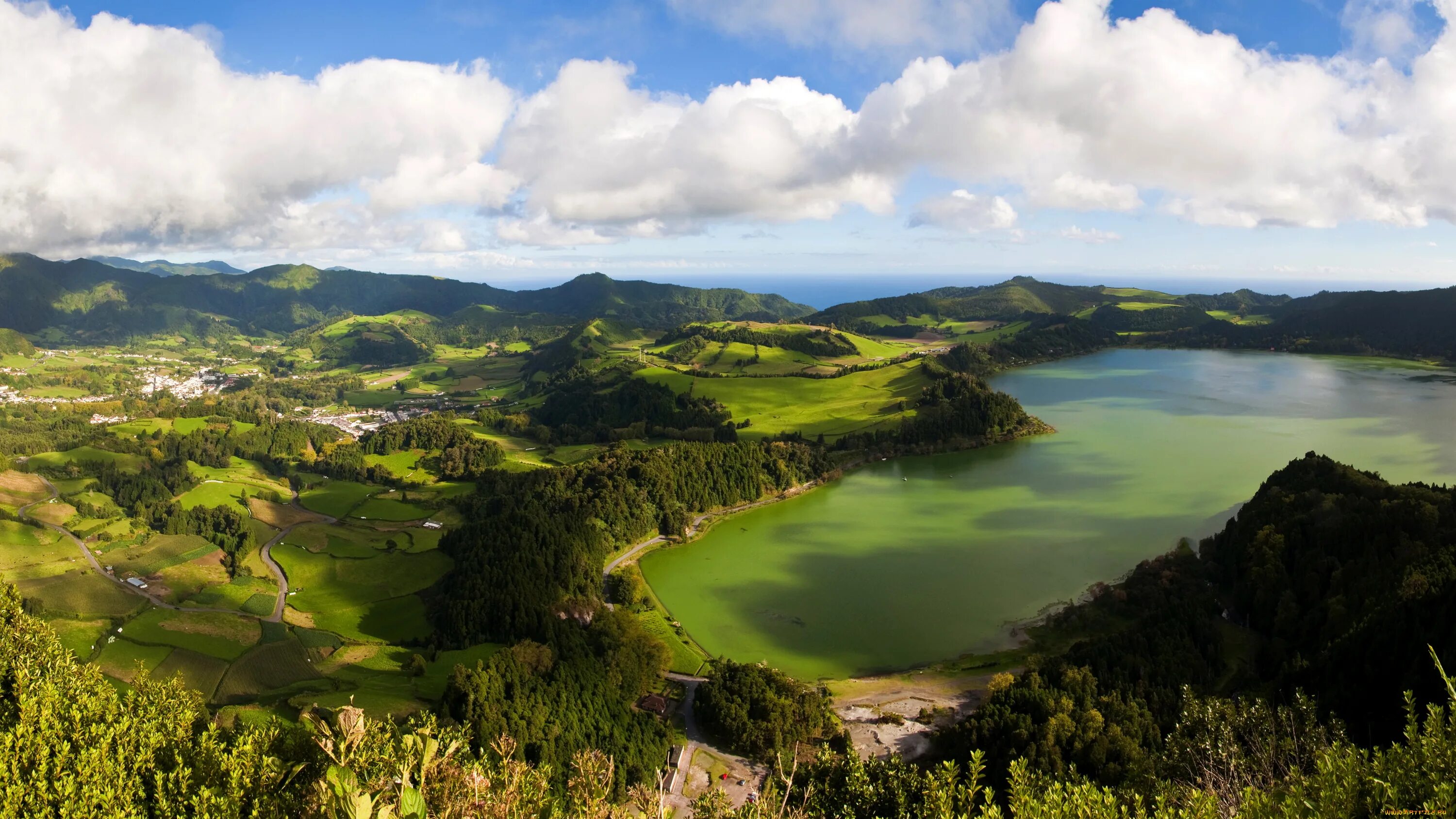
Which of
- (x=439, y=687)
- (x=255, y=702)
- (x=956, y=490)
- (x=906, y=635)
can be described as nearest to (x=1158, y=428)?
(x=956, y=490)

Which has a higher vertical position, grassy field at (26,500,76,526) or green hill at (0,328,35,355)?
green hill at (0,328,35,355)

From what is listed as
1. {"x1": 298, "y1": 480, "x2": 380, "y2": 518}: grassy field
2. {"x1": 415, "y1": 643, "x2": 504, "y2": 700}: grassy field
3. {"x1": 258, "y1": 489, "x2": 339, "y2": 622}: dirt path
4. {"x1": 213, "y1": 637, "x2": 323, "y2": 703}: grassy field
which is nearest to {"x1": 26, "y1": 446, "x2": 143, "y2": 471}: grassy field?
{"x1": 258, "y1": 489, "x2": 339, "y2": 622}: dirt path

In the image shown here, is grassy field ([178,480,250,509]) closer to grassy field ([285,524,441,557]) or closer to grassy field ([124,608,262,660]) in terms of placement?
grassy field ([285,524,441,557])

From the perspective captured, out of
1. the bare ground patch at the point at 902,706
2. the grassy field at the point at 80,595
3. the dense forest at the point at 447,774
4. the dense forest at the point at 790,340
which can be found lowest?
the grassy field at the point at 80,595

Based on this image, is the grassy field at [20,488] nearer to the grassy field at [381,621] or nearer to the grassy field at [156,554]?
the grassy field at [156,554]

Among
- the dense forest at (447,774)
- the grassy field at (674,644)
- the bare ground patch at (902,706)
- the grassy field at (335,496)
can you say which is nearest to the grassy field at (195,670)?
the dense forest at (447,774)

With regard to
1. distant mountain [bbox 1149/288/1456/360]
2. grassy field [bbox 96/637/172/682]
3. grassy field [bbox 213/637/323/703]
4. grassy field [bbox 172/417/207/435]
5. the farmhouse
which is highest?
distant mountain [bbox 1149/288/1456/360]

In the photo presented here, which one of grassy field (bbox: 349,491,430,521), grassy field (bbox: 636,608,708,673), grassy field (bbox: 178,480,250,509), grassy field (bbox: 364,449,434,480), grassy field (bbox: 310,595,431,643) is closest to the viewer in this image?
grassy field (bbox: 636,608,708,673)
